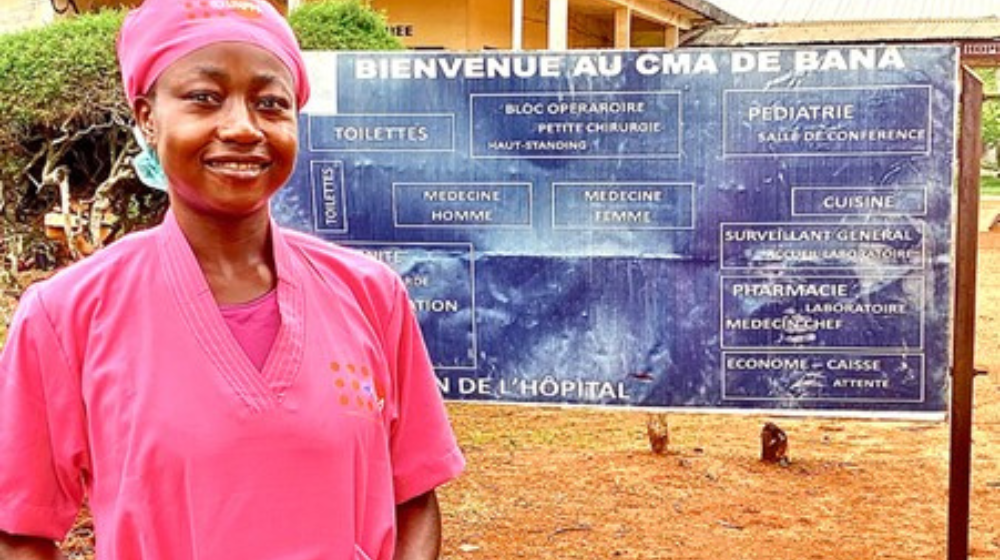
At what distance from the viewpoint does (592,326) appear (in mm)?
4312

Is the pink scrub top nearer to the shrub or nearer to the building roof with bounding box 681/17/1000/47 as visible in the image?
the shrub

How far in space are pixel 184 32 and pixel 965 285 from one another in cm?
301

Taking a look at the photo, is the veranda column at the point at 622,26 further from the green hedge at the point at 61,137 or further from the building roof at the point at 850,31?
the green hedge at the point at 61,137

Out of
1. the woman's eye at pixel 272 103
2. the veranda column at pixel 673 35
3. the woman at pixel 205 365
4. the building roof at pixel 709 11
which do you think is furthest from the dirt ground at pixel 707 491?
the veranda column at pixel 673 35

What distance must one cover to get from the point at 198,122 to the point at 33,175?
5.97 metres

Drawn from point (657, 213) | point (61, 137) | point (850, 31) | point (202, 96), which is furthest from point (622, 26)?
point (202, 96)

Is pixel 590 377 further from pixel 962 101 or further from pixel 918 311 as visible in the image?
pixel 962 101

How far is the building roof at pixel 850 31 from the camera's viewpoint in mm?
16734

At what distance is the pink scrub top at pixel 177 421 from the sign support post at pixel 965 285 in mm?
2742

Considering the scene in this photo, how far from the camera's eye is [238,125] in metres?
1.60

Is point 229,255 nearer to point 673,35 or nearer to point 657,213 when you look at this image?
A: point 657,213

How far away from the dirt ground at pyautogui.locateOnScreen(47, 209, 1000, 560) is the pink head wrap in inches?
143

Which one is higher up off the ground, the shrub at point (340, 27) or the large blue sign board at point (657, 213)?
the shrub at point (340, 27)

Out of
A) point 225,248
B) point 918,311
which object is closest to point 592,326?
point 918,311
